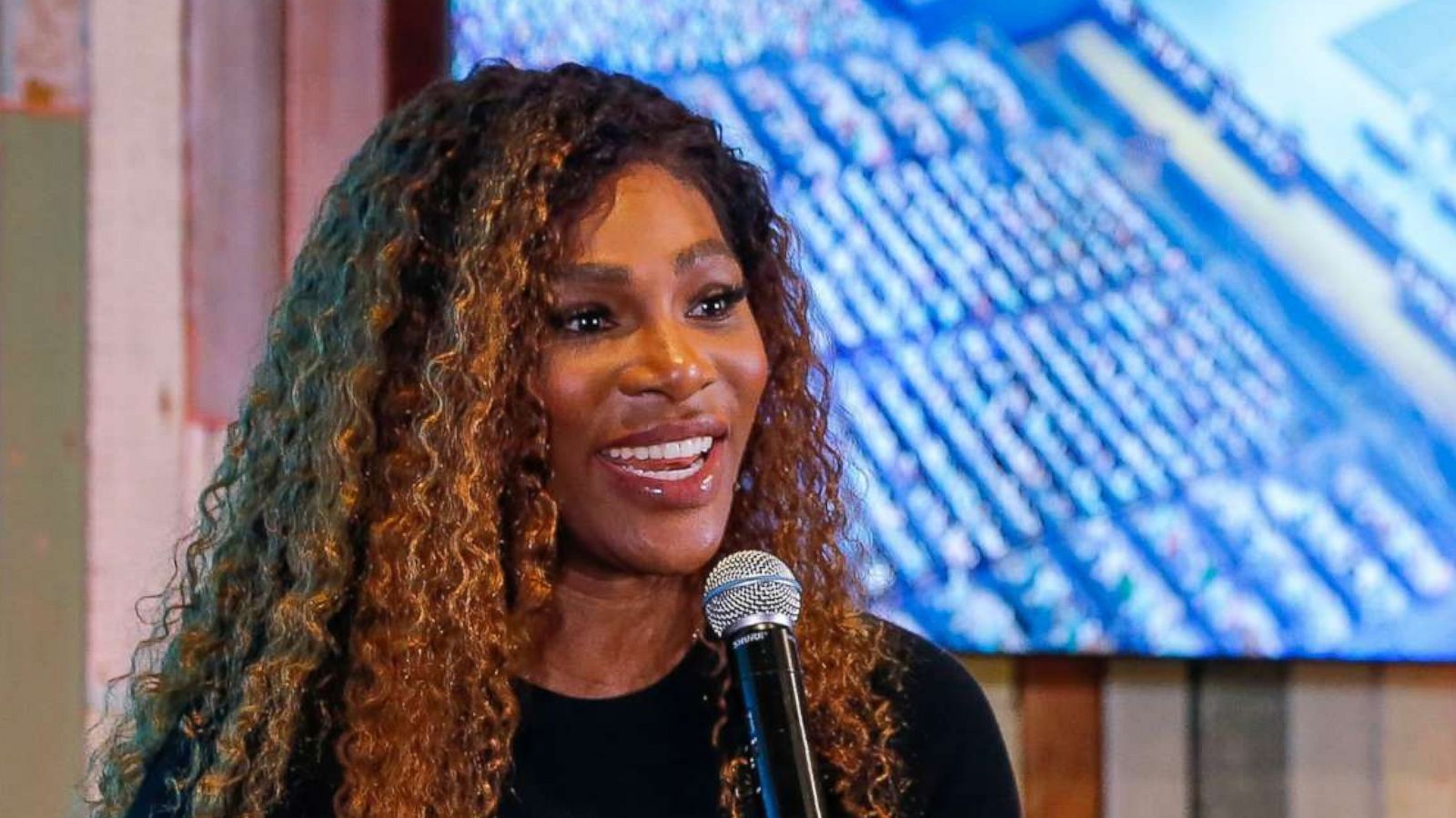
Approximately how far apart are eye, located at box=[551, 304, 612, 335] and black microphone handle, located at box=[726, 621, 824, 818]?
40 cm

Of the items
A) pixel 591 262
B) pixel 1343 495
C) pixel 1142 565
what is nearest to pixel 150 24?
pixel 591 262

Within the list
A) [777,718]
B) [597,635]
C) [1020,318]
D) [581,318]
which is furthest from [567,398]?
[1020,318]

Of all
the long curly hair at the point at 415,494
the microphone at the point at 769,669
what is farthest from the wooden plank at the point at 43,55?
the microphone at the point at 769,669

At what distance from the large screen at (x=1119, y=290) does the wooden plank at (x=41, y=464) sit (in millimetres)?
567

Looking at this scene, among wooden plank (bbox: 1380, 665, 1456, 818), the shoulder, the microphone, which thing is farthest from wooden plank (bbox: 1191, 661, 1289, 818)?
the microphone

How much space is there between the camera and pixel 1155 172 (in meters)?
2.06

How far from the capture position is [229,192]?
2275 millimetres

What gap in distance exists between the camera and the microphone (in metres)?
1.05

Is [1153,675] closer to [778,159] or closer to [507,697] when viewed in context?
[778,159]

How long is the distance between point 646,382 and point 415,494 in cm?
23

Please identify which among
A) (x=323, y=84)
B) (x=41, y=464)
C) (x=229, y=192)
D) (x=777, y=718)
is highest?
(x=323, y=84)

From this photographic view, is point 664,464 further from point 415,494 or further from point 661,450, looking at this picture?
point 415,494

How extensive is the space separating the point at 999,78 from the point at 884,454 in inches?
19.0

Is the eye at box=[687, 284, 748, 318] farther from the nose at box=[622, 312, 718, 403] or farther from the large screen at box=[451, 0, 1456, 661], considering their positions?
the large screen at box=[451, 0, 1456, 661]
